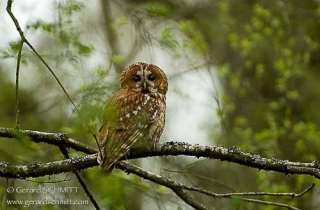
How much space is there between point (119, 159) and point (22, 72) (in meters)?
2.51

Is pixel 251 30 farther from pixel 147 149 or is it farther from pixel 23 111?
pixel 147 149

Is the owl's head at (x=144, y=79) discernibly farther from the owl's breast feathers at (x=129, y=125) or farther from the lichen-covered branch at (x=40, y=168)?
the lichen-covered branch at (x=40, y=168)

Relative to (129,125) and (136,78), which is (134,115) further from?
(136,78)

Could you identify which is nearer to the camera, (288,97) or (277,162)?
(277,162)

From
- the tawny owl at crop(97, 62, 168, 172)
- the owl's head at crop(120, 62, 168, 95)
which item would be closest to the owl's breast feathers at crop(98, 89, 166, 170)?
the tawny owl at crop(97, 62, 168, 172)

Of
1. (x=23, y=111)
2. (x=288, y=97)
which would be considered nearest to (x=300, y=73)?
(x=288, y=97)

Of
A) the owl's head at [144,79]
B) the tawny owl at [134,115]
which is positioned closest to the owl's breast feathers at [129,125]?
the tawny owl at [134,115]

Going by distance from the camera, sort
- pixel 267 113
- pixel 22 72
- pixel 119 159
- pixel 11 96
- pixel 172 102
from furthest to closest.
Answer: pixel 267 113
pixel 172 102
pixel 22 72
pixel 11 96
pixel 119 159

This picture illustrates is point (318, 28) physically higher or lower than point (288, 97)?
higher

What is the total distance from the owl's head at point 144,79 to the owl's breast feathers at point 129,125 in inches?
4.0

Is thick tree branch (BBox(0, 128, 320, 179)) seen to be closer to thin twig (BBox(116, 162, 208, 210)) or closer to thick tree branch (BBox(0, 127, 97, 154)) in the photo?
thick tree branch (BBox(0, 127, 97, 154))

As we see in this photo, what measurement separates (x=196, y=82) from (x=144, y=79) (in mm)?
1641

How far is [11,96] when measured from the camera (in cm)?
635

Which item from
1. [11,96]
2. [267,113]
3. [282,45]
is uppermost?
[282,45]
